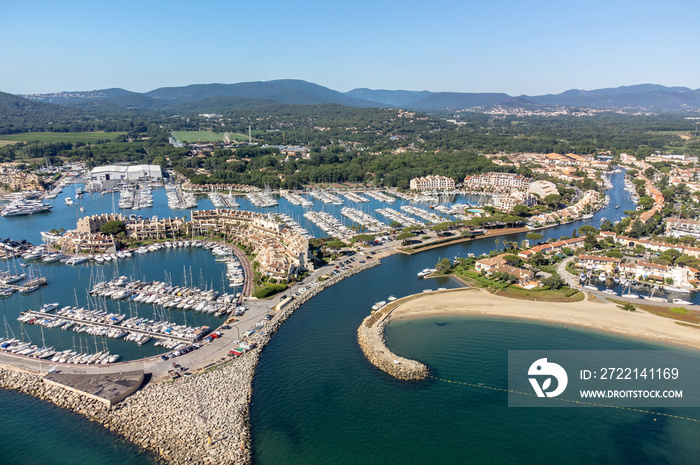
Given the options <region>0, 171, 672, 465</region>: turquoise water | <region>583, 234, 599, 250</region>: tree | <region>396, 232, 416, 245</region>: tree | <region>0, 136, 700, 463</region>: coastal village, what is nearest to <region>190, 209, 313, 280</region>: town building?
<region>0, 136, 700, 463</region>: coastal village

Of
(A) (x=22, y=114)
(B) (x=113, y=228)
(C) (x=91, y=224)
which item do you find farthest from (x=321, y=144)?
(A) (x=22, y=114)

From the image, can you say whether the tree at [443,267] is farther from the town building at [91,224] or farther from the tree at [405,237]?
the town building at [91,224]

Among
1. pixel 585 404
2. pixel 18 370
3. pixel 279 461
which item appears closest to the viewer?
pixel 279 461

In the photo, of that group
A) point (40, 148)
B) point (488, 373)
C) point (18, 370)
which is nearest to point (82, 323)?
point (18, 370)

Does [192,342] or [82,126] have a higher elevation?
[82,126]

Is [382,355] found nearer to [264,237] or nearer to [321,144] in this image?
[264,237]

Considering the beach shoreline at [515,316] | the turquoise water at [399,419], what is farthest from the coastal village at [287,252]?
the turquoise water at [399,419]

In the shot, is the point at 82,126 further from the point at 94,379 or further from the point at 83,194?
the point at 94,379
